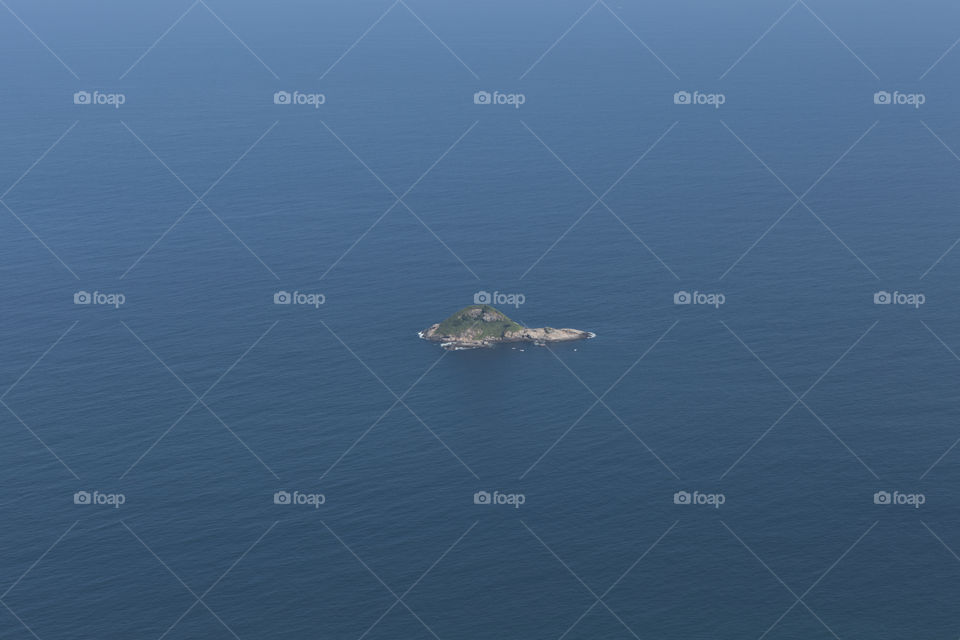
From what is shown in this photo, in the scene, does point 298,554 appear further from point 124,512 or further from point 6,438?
point 6,438

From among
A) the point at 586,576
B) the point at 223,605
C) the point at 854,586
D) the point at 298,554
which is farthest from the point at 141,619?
the point at 854,586
